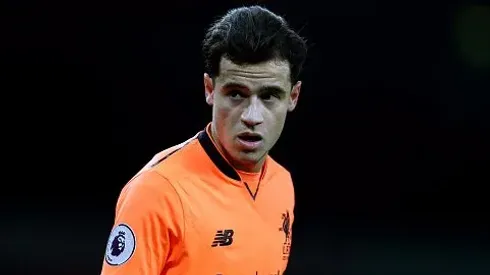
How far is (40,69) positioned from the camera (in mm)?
5629

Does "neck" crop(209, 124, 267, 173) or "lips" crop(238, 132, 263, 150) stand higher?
→ "lips" crop(238, 132, 263, 150)

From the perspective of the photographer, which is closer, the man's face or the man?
the man

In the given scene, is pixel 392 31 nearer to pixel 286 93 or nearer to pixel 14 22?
pixel 14 22

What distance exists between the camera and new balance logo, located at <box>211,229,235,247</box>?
2156 mm

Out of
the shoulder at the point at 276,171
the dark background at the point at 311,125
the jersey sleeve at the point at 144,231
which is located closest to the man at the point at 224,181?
the jersey sleeve at the point at 144,231

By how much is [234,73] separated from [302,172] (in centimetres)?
368

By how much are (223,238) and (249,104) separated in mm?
341

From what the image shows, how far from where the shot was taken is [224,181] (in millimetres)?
2305

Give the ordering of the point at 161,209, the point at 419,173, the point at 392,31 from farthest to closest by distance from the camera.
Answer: the point at 419,173 → the point at 392,31 → the point at 161,209

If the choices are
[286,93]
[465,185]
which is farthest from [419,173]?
[286,93]

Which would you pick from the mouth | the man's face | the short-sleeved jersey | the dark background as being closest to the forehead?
the man's face

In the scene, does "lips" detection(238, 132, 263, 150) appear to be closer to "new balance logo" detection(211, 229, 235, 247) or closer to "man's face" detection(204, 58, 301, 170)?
"man's face" detection(204, 58, 301, 170)

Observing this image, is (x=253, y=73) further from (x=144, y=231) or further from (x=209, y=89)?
(x=144, y=231)

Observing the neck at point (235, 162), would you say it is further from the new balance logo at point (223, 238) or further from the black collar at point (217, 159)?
the new balance logo at point (223, 238)
